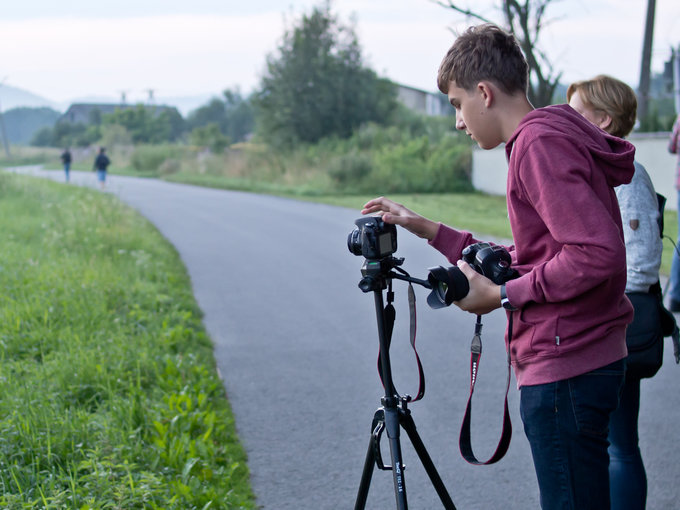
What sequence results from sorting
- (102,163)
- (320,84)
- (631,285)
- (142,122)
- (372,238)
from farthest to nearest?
(142,122), (320,84), (102,163), (631,285), (372,238)

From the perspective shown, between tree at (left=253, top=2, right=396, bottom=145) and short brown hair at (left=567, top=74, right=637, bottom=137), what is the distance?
3460cm

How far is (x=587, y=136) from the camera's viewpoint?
1.95 meters

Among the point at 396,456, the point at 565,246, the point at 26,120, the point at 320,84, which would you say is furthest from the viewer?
the point at 26,120

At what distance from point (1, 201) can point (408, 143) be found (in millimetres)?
16561

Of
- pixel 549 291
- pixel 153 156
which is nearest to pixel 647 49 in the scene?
pixel 549 291

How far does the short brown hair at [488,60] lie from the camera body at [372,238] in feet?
1.40

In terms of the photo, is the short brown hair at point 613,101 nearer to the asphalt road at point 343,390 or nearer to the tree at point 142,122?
the asphalt road at point 343,390

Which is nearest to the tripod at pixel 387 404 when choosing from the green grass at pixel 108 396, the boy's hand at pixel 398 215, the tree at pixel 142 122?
the boy's hand at pixel 398 215

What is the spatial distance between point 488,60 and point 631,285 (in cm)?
130

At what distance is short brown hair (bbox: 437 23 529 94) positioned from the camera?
6.64 ft

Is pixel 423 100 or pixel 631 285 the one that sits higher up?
pixel 423 100

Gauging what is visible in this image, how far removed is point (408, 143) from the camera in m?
30.1

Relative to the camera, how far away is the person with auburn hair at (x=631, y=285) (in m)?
2.84

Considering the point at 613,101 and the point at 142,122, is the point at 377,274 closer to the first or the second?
the point at 613,101
